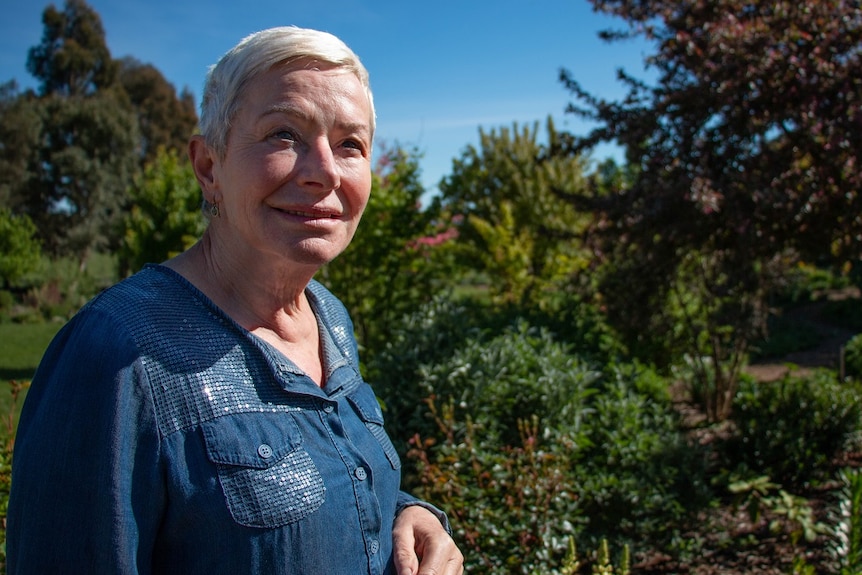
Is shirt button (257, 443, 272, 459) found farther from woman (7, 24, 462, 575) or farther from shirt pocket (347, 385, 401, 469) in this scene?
shirt pocket (347, 385, 401, 469)

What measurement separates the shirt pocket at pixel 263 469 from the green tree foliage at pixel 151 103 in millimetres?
36091

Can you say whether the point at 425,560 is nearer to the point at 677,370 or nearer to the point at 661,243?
the point at 661,243

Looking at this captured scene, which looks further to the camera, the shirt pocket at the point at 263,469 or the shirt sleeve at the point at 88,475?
the shirt pocket at the point at 263,469

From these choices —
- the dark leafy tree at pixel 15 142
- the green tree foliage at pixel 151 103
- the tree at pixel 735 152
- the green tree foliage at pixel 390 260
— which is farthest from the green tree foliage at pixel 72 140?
the tree at pixel 735 152

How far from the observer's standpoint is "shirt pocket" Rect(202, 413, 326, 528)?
112 cm

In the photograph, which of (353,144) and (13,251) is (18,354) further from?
(13,251)

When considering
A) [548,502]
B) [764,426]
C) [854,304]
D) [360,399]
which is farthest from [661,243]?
[854,304]

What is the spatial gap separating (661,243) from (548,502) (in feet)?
9.19

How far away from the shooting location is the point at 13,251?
48.7 ft

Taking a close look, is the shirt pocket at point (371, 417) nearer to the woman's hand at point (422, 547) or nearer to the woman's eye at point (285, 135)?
the woman's hand at point (422, 547)

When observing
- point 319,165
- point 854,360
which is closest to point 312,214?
point 319,165

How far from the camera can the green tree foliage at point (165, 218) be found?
9.52m

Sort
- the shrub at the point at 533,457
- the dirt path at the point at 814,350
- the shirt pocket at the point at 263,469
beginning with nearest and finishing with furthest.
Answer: the shirt pocket at the point at 263,469
the shrub at the point at 533,457
the dirt path at the point at 814,350

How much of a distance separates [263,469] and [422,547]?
0.53 m
